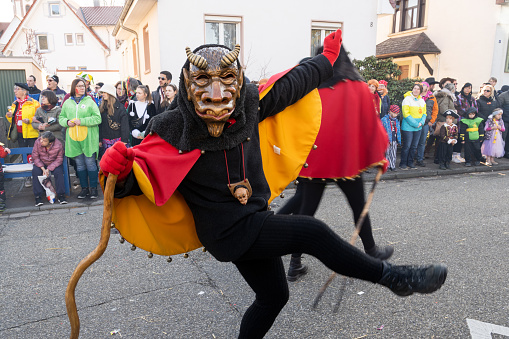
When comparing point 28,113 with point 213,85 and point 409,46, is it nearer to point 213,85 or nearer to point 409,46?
point 213,85

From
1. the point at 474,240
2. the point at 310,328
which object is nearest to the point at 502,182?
the point at 474,240

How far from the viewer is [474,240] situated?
15.9ft

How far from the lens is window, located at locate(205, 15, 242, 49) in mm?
11477

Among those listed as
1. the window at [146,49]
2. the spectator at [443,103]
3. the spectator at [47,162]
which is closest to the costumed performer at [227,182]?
the spectator at [47,162]

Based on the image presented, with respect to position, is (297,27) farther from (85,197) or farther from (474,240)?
(474,240)

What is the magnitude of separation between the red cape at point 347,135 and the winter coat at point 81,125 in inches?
198

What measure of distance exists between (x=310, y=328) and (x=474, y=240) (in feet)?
9.53

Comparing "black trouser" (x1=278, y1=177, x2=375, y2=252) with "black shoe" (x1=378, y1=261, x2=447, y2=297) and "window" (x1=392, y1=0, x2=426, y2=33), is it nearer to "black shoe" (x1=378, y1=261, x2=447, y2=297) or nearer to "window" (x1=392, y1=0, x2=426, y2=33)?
"black shoe" (x1=378, y1=261, x2=447, y2=297)

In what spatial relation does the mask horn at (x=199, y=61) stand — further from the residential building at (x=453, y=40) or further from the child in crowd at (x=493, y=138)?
the residential building at (x=453, y=40)

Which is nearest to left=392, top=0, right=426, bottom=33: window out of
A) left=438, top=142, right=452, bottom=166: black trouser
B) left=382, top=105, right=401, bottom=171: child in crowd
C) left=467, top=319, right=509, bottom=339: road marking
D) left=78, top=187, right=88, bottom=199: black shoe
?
left=438, top=142, right=452, bottom=166: black trouser

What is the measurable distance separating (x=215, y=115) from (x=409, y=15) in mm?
22519

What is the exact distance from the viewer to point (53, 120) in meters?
7.38

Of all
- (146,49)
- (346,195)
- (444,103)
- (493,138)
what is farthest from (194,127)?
(146,49)

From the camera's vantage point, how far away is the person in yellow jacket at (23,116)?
25.8ft
